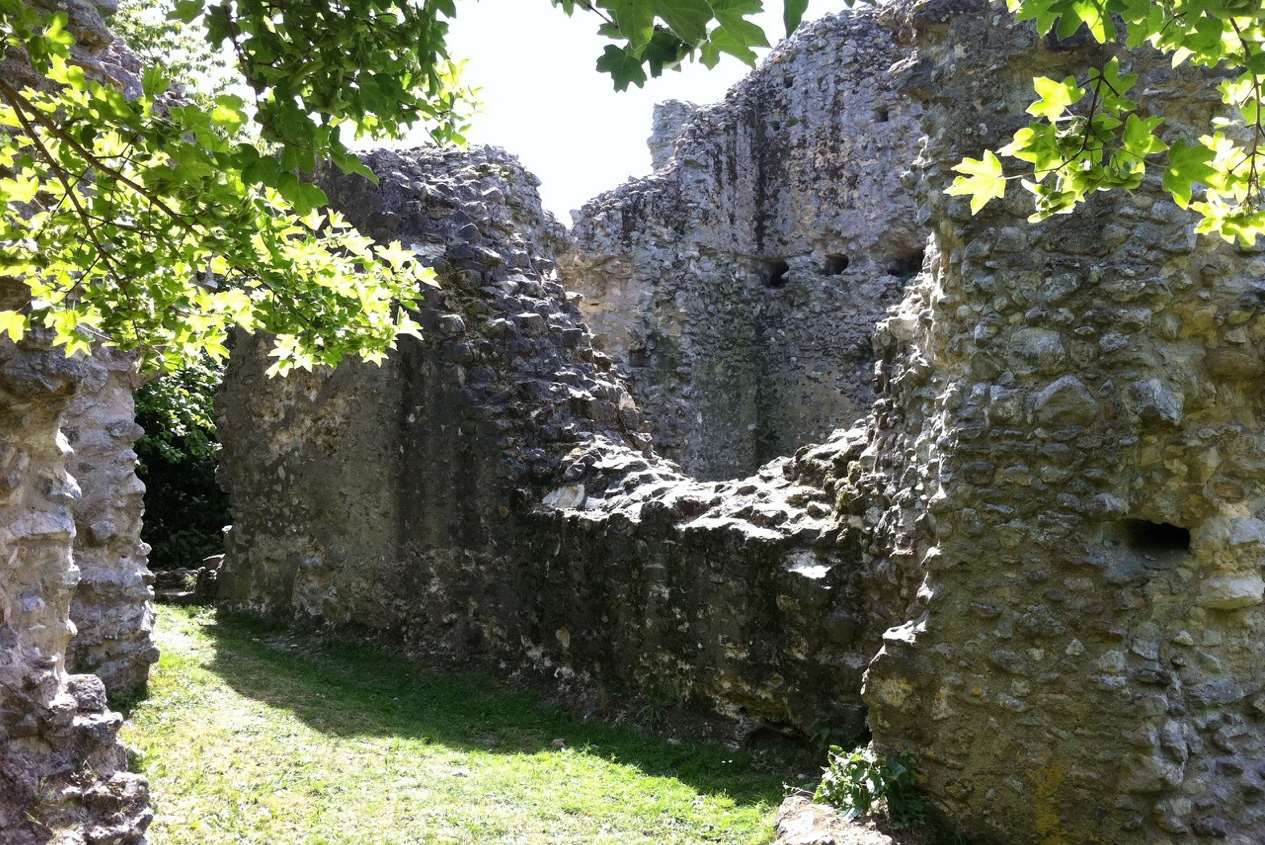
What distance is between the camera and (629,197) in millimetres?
14219

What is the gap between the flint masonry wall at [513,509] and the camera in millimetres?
6230

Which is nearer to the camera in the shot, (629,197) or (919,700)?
(919,700)

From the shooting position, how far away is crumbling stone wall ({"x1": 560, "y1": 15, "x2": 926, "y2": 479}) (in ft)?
46.4

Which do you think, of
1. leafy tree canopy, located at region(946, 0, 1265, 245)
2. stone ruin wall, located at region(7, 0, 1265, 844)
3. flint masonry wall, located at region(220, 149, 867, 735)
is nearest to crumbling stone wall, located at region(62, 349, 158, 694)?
stone ruin wall, located at region(7, 0, 1265, 844)

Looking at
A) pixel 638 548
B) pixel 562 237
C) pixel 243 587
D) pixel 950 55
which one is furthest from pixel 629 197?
pixel 950 55

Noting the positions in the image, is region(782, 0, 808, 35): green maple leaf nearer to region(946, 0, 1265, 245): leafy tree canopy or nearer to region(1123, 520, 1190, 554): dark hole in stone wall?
region(946, 0, 1265, 245): leafy tree canopy

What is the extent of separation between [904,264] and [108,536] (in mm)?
11472

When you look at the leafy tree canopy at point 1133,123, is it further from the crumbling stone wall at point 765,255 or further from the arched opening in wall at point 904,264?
the arched opening in wall at point 904,264

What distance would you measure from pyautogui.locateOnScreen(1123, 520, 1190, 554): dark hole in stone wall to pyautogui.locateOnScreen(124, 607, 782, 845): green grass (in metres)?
2.13

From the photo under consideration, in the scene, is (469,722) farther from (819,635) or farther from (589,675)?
(819,635)

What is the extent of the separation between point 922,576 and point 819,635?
3.37 feet

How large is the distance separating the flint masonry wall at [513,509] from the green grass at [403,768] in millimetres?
540

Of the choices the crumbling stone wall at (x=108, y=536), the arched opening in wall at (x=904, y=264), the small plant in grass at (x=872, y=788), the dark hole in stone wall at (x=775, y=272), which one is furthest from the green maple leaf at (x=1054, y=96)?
the dark hole in stone wall at (x=775, y=272)

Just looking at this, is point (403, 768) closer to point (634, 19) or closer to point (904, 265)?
point (634, 19)
